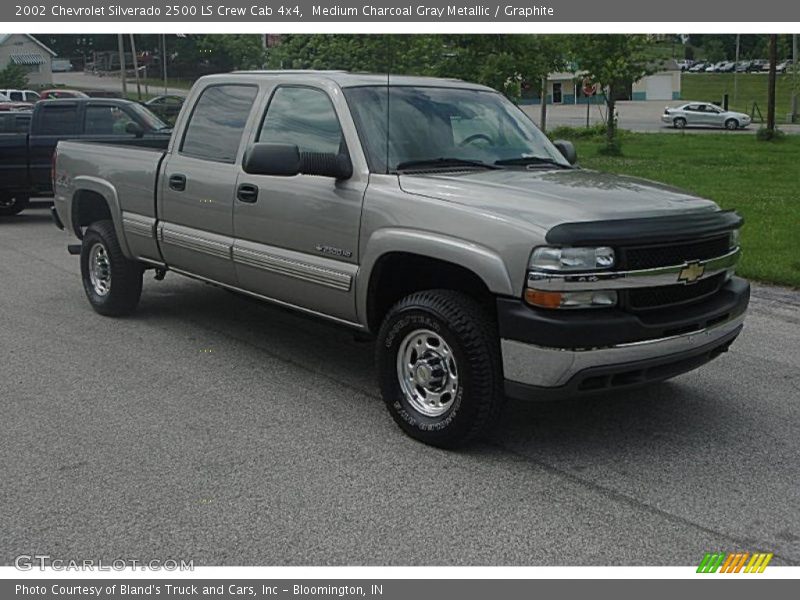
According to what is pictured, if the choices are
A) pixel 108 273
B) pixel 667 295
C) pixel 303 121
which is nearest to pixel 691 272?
pixel 667 295

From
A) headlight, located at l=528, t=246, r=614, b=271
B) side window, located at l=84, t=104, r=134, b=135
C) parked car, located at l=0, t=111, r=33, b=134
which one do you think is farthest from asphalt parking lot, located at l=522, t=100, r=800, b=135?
headlight, located at l=528, t=246, r=614, b=271

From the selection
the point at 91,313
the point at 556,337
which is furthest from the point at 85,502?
the point at 91,313

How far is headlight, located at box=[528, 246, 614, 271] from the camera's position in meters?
4.62

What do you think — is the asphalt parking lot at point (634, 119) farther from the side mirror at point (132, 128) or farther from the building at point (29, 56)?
the building at point (29, 56)

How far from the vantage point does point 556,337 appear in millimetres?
4602

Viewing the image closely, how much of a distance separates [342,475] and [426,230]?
1336 mm

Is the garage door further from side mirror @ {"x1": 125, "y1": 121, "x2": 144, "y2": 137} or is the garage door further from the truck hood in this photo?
the truck hood

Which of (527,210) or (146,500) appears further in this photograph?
(527,210)

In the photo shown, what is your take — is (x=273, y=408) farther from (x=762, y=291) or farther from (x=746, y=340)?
(x=762, y=291)

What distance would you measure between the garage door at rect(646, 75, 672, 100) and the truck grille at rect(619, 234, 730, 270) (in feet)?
283

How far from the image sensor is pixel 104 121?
15.5 meters

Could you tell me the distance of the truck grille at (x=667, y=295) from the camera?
4.79m

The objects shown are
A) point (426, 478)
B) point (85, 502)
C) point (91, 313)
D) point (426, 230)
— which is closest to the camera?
point (85, 502)

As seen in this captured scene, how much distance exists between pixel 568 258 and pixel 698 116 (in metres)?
46.9
